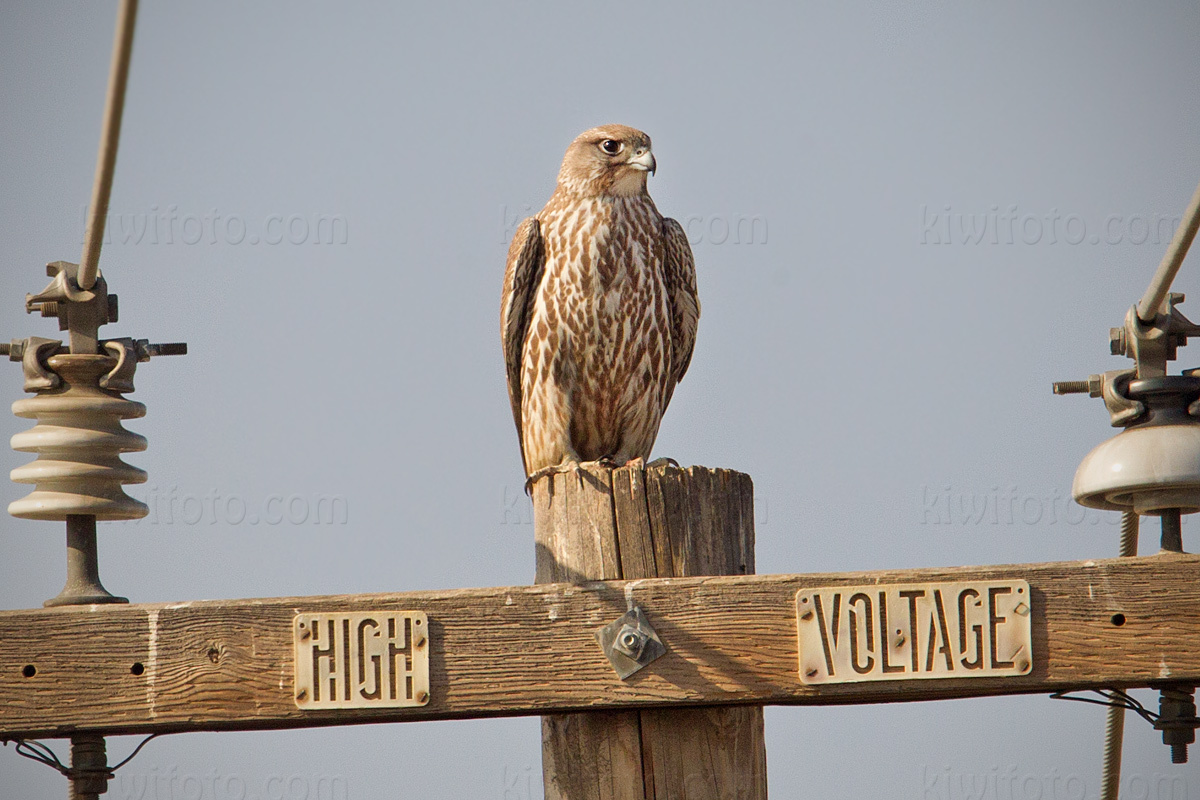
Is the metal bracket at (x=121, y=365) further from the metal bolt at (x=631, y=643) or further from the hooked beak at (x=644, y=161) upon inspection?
the hooked beak at (x=644, y=161)

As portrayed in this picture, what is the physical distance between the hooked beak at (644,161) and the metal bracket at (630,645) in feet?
9.70

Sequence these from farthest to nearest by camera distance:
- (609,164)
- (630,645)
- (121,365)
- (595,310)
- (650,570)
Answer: (609,164) → (595,310) → (121,365) → (650,570) → (630,645)

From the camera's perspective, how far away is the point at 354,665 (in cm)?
295

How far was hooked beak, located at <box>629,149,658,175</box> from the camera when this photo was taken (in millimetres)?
5543

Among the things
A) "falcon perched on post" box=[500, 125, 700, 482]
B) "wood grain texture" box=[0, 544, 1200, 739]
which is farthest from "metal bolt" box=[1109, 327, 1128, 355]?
"falcon perched on post" box=[500, 125, 700, 482]

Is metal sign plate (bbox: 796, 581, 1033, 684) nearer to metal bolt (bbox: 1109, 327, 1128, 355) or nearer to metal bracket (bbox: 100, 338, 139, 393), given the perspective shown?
metal bolt (bbox: 1109, 327, 1128, 355)

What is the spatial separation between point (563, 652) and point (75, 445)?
1247mm

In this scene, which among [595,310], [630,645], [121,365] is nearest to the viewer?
[630,645]

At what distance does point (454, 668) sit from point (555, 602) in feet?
0.86

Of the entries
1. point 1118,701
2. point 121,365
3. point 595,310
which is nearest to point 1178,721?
point 1118,701

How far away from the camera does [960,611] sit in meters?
2.94

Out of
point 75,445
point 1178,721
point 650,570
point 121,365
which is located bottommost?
point 1178,721

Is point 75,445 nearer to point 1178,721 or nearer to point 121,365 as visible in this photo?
point 121,365

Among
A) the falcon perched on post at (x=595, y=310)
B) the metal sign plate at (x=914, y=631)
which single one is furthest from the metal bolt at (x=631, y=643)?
the falcon perched on post at (x=595, y=310)
